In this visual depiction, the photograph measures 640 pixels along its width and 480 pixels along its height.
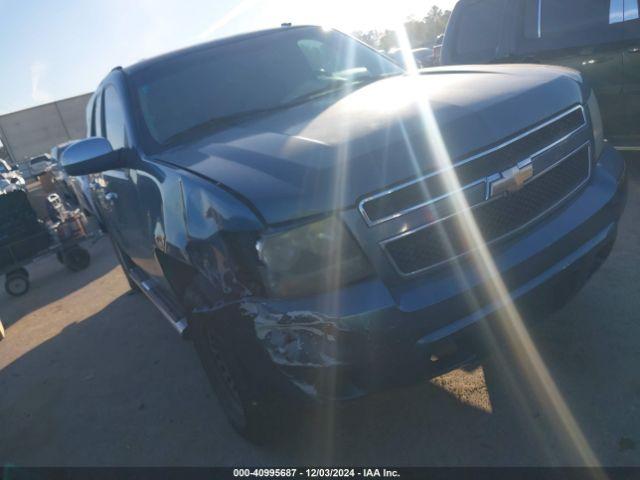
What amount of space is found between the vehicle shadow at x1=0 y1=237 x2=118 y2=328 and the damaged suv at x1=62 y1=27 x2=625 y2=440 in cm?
413

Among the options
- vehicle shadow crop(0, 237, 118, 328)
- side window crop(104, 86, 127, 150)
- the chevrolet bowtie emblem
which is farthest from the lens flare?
vehicle shadow crop(0, 237, 118, 328)

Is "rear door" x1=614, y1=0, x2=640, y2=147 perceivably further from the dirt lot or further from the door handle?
the door handle

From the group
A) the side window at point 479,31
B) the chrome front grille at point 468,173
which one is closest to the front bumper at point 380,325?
the chrome front grille at point 468,173

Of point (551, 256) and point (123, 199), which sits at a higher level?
point (123, 199)

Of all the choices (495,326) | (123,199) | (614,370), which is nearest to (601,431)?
(614,370)

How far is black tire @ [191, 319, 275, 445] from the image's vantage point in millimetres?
2129

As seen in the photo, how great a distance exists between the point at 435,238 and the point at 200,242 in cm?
93

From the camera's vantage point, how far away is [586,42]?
4.55 meters

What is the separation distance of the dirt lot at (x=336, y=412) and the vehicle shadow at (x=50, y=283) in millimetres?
1628

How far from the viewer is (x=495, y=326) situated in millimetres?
1932

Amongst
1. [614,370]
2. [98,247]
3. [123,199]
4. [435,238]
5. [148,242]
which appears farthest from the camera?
[98,247]

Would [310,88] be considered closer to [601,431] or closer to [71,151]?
[71,151]

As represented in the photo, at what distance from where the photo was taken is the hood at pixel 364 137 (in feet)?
5.89

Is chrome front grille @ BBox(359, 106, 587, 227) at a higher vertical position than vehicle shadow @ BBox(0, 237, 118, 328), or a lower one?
higher
